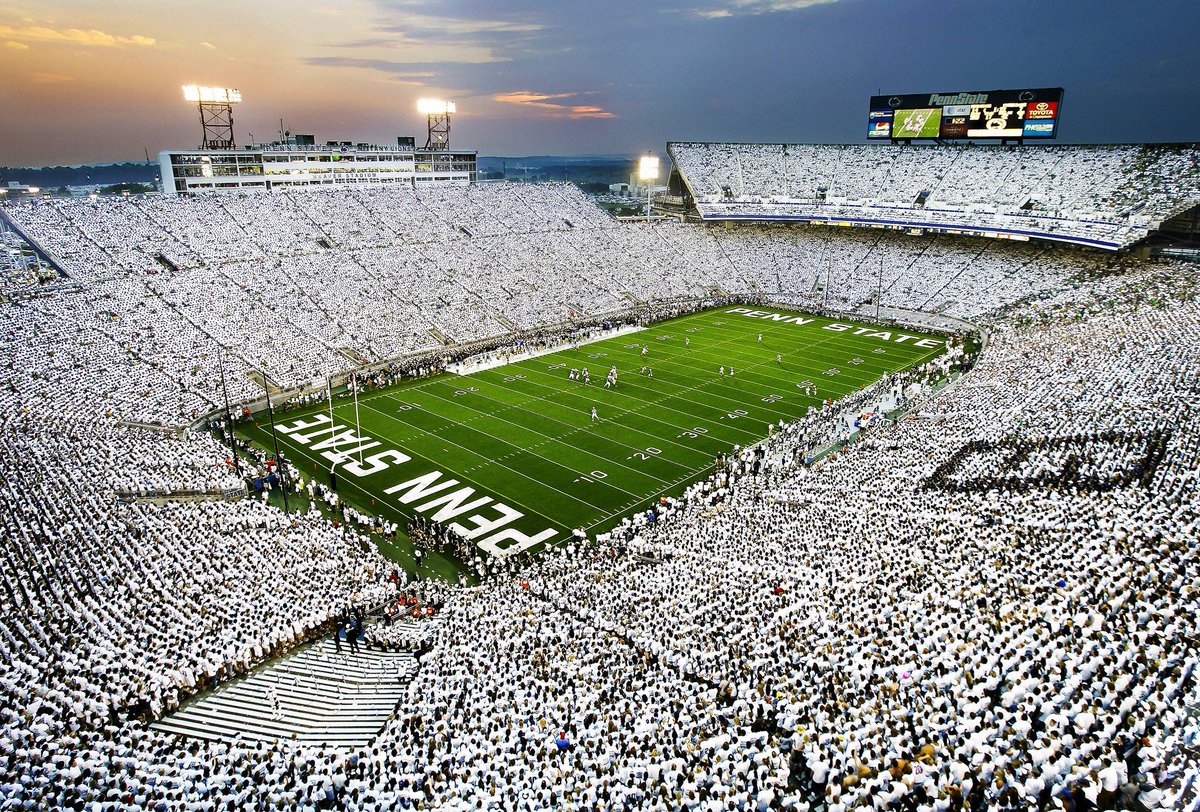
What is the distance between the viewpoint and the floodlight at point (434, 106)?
6538 cm

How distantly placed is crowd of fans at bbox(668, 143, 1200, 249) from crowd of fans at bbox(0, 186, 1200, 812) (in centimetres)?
2074

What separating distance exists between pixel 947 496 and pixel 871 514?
6.69 ft

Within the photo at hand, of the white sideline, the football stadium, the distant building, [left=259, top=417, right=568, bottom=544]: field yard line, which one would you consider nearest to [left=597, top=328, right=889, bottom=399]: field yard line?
the football stadium

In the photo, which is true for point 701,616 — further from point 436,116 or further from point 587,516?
point 436,116

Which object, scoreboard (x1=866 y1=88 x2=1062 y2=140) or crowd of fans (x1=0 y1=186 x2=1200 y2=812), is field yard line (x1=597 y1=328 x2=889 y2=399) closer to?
crowd of fans (x1=0 y1=186 x2=1200 y2=812)

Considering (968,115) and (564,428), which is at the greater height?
(968,115)

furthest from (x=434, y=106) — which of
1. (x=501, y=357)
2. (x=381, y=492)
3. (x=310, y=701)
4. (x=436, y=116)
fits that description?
(x=310, y=701)

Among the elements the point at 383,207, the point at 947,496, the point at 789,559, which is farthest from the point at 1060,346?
the point at 383,207

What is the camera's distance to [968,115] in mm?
56312

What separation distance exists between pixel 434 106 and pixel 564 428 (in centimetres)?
4666

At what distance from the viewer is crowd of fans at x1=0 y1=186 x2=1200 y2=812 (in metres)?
9.45

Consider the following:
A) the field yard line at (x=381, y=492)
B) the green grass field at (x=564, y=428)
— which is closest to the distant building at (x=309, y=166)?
the green grass field at (x=564, y=428)

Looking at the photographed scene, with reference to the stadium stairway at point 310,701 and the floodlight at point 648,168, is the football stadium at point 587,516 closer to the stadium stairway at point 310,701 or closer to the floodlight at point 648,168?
the stadium stairway at point 310,701

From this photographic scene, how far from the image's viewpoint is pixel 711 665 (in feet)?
40.7
